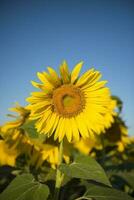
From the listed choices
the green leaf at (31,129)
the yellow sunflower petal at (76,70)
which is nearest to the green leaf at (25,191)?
the green leaf at (31,129)

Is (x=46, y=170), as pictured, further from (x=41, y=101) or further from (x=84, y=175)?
(x=84, y=175)

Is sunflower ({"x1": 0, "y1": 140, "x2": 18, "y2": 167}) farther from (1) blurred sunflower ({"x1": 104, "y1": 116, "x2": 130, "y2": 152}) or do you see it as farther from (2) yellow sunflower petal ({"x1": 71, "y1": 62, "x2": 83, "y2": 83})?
(2) yellow sunflower petal ({"x1": 71, "y1": 62, "x2": 83, "y2": 83})

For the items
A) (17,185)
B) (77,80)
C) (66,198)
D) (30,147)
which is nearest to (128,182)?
(66,198)

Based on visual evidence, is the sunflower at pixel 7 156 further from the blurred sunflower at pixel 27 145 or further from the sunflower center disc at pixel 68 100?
the sunflower center disc at pixel 68 100

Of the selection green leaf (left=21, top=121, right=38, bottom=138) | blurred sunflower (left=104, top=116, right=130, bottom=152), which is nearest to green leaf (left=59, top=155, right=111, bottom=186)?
green leaf (left=21, top=121, right=38, bottom=138)

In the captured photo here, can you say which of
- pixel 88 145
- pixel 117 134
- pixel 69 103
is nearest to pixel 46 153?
pixel 69 103


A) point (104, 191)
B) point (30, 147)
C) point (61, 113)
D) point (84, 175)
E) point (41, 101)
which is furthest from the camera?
point (30, 147)

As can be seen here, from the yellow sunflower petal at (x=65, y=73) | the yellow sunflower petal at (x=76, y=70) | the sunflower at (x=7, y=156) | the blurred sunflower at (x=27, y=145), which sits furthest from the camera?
the sunflower at (x=7, y=156)

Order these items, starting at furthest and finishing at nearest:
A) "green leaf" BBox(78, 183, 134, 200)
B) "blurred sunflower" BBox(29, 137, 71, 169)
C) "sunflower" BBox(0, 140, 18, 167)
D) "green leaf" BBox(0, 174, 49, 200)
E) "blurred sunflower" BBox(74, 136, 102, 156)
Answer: "blurred sunflower" BBox(74, 136, 102, 156)
"sunflower" BBox(0, 140, 18, 167)
"blurred sunflower" BBox(29, 137, 71, 169)
"green leaf" BBox(78, 183, 134, 200)
"green leaf" BBox(0, 174, 49, 200)
